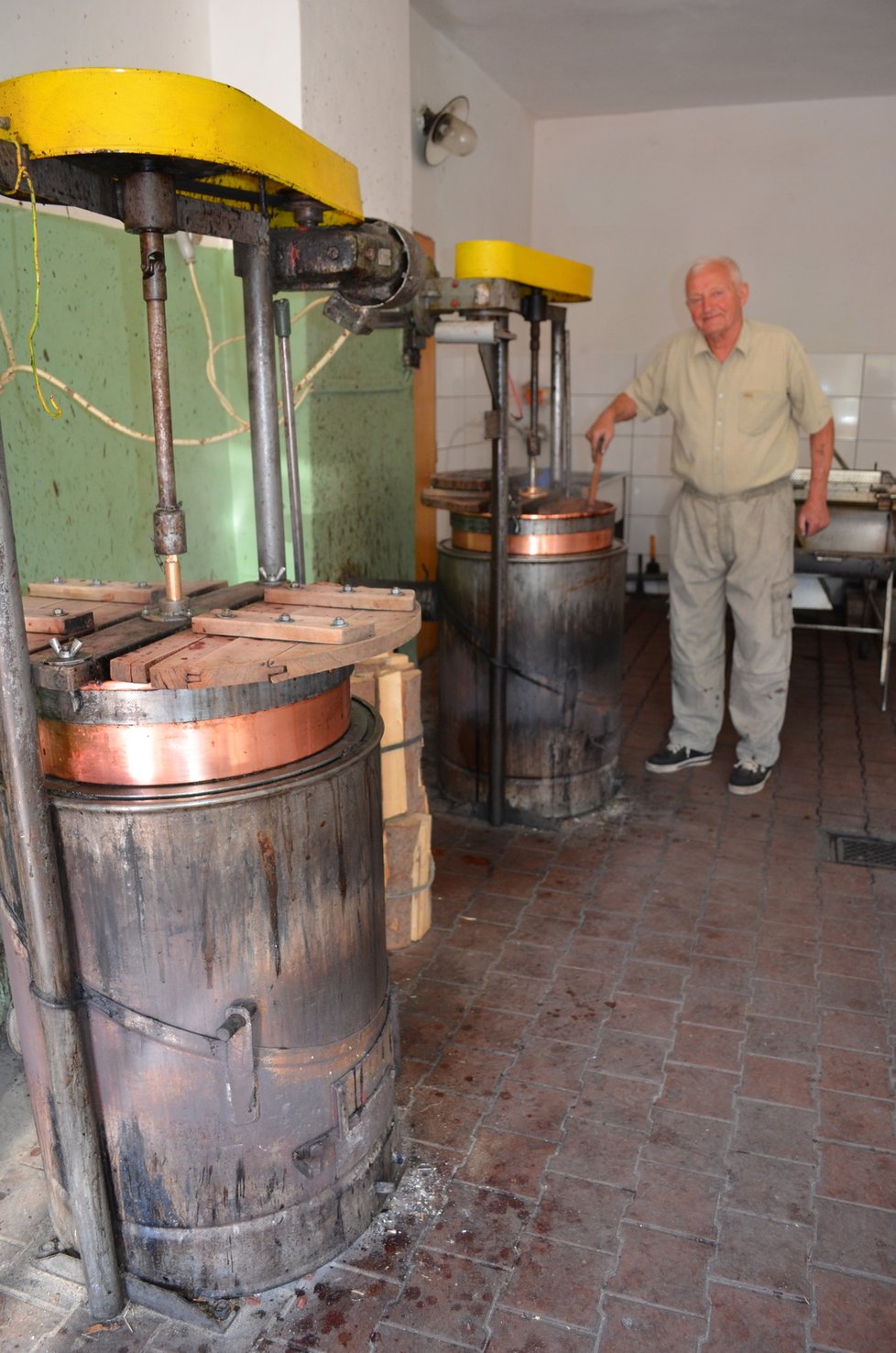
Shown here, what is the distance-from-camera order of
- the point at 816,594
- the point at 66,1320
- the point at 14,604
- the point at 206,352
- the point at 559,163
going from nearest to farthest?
the point at 14,604
the point at 66,1320
the point at 206,352
the point at 816,594
the point at 559,163

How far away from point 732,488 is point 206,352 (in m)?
2.05

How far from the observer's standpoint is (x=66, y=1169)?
1856 millimetres

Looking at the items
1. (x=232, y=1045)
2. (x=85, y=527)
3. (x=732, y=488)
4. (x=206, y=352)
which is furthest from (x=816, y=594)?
(x=232, y=1045)

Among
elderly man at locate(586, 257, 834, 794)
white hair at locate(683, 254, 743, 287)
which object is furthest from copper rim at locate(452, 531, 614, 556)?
white hair at locate(683, 254, 743, 287)

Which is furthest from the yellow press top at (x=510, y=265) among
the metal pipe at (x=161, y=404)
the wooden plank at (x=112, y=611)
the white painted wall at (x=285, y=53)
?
the wooden plank at (x=112, y=611)

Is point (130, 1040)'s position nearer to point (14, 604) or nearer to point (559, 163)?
point (14, 604)

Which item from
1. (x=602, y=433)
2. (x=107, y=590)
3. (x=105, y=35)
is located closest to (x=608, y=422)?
(x=602, y=433)

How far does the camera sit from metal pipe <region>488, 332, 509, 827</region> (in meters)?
3.70

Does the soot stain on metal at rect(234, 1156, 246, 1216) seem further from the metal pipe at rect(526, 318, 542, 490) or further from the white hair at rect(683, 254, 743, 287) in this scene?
the white hair at rect(683, 254, 743, 287)

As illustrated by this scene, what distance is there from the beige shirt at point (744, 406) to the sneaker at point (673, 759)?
1114 mm

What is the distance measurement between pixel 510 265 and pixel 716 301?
96cm

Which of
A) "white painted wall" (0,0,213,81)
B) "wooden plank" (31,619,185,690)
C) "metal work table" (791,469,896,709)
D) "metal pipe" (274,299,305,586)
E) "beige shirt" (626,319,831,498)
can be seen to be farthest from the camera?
"metal work table" (791,469,896,709)

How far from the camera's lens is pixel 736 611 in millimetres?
4391

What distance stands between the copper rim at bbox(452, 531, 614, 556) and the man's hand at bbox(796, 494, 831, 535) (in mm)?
829
